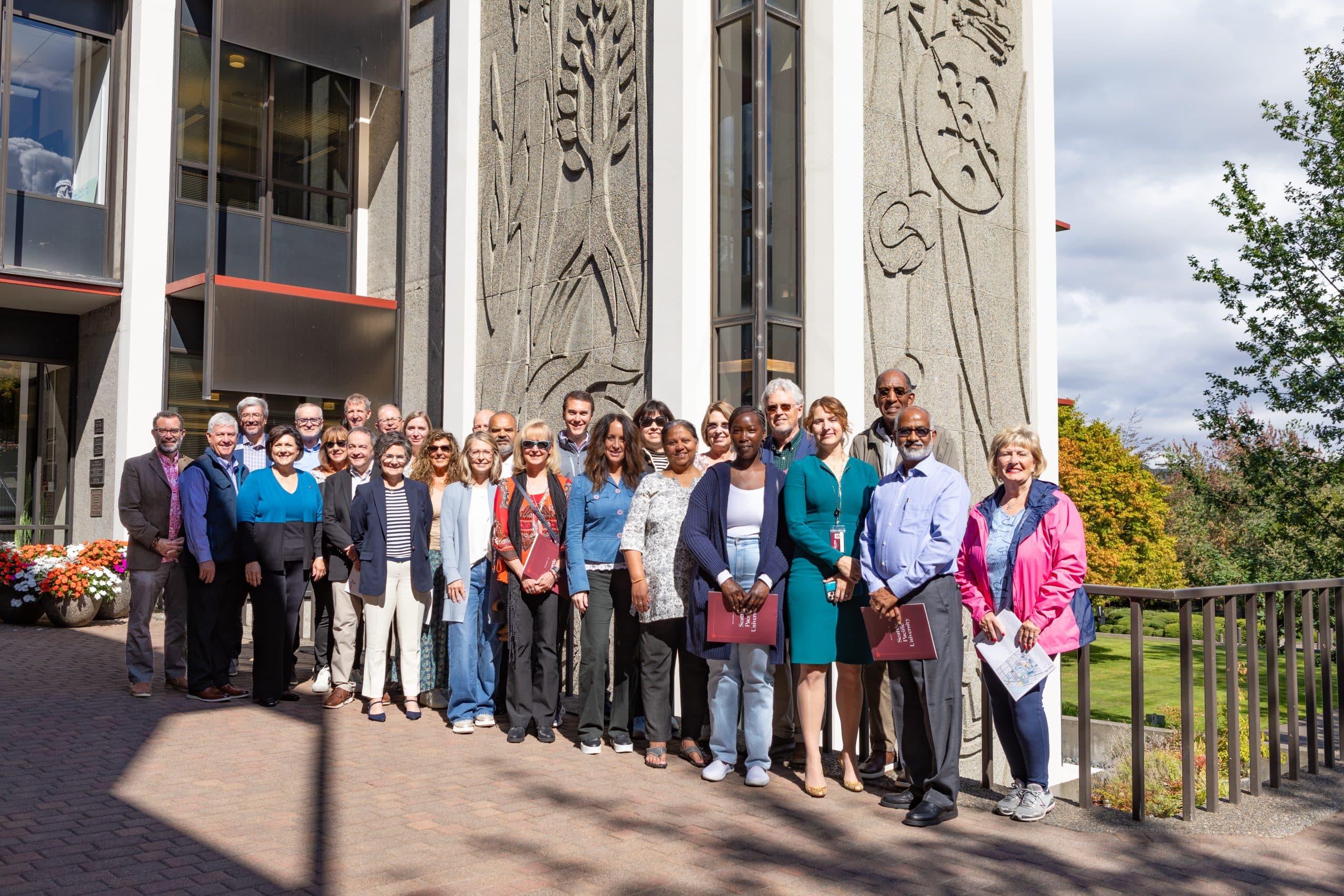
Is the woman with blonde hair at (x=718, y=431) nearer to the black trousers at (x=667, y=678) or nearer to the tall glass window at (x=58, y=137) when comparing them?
the black trousers at (x=667, y=678)

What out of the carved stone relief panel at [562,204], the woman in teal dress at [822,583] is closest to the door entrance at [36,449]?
the carved stone relief panel at [562,204]

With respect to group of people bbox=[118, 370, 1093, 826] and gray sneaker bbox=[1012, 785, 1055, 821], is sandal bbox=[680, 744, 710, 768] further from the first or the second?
gray sneaker bbox=[1012, 785, 1055, 821]

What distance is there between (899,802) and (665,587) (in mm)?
1797

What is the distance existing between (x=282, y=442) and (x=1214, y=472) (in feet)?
79.1

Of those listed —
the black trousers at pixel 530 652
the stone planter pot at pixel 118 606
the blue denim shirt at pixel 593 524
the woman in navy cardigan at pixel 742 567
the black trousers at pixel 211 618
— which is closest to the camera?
the woman in navy cardigan at pixel 742 567

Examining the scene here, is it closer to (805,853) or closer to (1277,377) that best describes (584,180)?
(805,853)

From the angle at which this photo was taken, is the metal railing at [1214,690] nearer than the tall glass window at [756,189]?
Yes

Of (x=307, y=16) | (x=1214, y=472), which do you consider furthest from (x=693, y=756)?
(x=1214, y=472)

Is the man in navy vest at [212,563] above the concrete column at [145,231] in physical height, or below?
below

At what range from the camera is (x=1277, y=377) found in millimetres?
15836

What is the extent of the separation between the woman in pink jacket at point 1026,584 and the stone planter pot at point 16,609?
11785 mm

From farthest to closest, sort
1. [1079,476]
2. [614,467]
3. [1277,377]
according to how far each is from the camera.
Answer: [1079,476], [1277,377], [614,467]

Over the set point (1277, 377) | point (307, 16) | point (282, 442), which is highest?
point (307, 16)

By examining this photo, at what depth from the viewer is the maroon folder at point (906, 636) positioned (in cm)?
537
